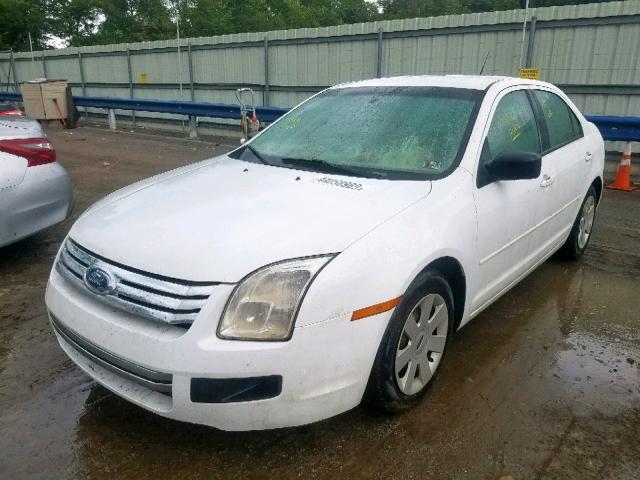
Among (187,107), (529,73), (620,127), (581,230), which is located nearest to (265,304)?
(581,230)

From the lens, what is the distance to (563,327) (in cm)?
354

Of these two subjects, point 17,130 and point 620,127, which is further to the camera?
point 620,127

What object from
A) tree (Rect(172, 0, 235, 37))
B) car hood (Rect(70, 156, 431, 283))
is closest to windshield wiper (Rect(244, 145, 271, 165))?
car hood (Rect(70, 156, 431, 283))

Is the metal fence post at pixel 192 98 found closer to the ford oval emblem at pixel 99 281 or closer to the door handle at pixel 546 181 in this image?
the door handle at pixel 546 181

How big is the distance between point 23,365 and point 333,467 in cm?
191

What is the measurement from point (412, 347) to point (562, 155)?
2.16 m

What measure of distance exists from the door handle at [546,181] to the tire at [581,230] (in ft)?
3.17

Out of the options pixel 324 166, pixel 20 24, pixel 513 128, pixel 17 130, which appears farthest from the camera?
pixel 20 24

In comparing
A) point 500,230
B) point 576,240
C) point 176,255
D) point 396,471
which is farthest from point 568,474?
point 576,240

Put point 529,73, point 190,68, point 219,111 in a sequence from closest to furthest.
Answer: point 529,73 → point 219,111 → point 190,68

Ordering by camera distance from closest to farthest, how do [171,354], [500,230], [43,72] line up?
[171,354]
[500,230]
[43,72]

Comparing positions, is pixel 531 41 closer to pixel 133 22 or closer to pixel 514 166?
pixel 514 166

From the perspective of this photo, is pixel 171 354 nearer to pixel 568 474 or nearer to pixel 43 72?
pixel 568 474

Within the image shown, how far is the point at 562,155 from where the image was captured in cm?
384
